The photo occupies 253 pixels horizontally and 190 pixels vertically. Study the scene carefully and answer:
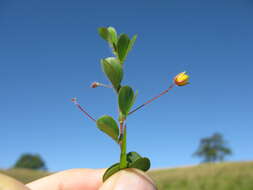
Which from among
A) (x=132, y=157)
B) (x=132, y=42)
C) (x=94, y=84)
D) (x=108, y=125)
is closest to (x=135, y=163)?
(x=132, y=157)

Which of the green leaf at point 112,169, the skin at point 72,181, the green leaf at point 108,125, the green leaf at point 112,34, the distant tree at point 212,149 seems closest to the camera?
the green leaf at point 108,125

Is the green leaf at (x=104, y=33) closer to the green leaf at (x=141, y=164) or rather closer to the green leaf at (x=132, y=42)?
the green leaf at (x=132, y=42)

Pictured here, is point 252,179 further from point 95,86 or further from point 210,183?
point 95,86

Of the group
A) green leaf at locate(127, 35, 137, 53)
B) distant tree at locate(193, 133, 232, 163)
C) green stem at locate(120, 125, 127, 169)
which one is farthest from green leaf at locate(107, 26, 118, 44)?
distant tree at locate(193, 133, 232, 163)

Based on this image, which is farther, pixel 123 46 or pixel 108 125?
pixel 123 46

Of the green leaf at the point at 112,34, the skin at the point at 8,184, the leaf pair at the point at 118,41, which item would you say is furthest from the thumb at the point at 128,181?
the green leaf at the point at 112,34

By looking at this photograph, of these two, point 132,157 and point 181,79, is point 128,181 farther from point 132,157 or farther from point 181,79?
point 181,79

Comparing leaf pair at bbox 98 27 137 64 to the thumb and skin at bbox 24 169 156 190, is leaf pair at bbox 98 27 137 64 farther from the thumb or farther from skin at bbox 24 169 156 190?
skin at bbox 24 169 156 190

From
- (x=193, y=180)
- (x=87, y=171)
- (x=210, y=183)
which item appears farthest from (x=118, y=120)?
(x=193, y=180)
